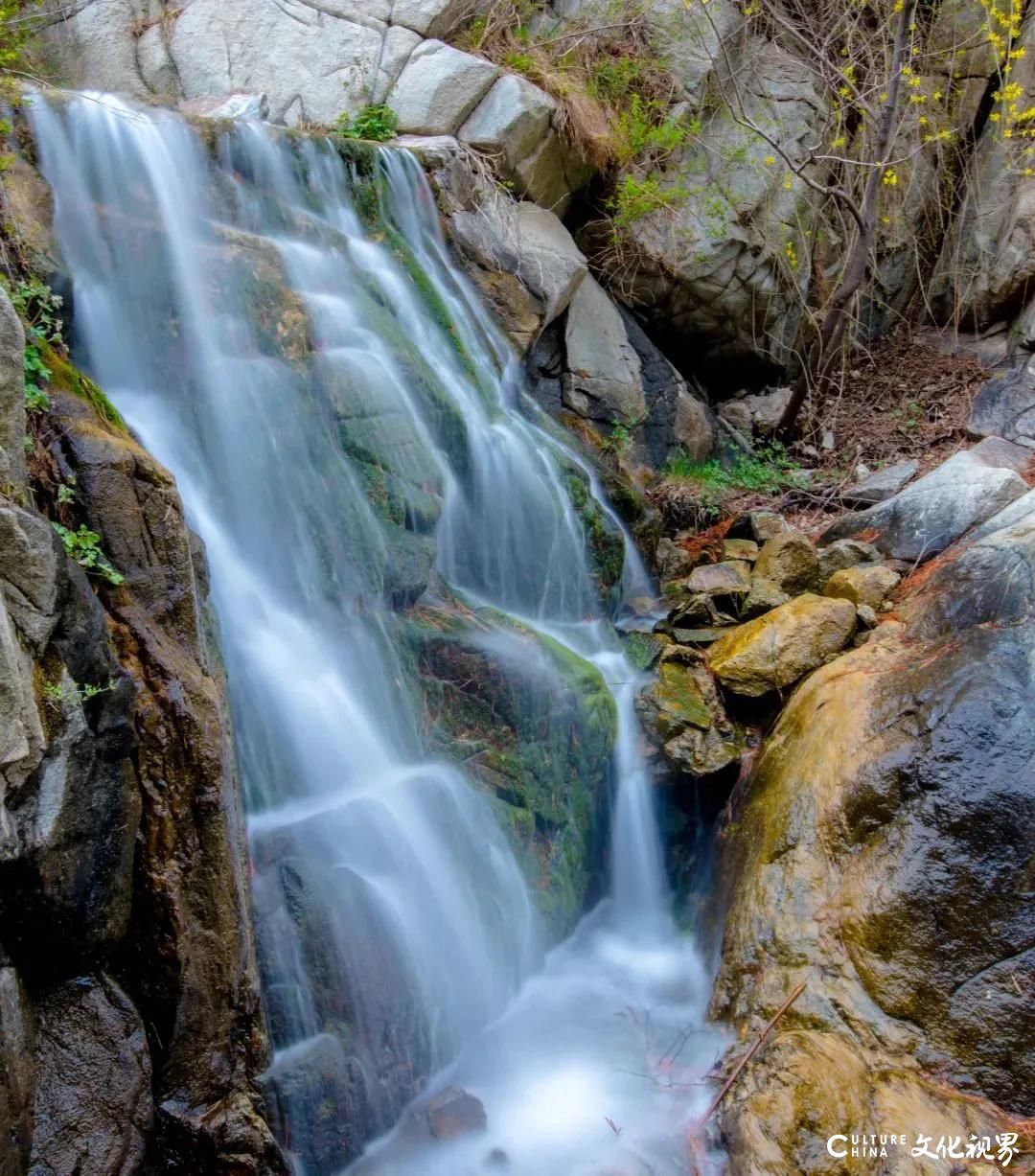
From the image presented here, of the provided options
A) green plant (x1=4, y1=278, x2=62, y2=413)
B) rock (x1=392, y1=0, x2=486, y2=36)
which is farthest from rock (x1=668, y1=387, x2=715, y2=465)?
green plant (x1=4, y1=278, x2=62, y2=413)

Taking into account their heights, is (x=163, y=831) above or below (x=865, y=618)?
above

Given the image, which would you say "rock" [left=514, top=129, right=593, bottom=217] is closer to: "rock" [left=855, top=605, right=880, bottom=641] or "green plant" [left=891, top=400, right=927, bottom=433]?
"green plant" [left=891, top=400, right=927, bottom=433]

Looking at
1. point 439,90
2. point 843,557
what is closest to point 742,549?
point 843,557

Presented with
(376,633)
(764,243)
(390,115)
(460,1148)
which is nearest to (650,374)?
(764,243)

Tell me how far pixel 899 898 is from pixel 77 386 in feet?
12.1

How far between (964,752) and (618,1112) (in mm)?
1992

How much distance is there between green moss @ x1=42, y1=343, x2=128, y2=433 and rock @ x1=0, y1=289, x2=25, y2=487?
2.54ft

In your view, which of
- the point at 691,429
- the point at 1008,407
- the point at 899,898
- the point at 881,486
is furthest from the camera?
the point at 691,429

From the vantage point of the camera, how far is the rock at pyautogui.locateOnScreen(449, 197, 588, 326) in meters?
7.08

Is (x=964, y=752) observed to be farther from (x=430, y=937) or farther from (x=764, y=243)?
(x=764, y=243)

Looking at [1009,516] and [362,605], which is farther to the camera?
[1009,516]

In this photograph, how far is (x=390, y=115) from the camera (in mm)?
7227

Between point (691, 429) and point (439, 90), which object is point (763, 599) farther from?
point (439, 90)

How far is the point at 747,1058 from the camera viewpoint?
10.6 feet
